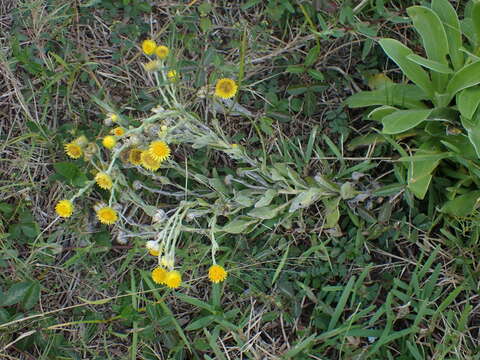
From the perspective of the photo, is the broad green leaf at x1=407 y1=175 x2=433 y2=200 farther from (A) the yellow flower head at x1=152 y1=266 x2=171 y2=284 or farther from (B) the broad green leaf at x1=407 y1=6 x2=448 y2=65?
(A) the yellow flower head at x1=152 y1=266 x2=171 y2=284

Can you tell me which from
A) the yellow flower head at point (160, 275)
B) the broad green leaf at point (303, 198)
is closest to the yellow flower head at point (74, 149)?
the yellow flower head at point (160, 275)

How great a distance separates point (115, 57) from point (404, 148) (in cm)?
168

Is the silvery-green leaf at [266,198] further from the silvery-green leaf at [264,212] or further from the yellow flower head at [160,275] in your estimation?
the yellow flower head at [160,275]

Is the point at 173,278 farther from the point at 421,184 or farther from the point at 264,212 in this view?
the point at 421,184

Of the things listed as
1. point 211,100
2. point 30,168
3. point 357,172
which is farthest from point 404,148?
point 30,168

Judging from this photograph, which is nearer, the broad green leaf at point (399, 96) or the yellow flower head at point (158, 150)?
the yellow flower head at point (158, 150)

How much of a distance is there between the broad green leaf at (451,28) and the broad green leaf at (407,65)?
14cm

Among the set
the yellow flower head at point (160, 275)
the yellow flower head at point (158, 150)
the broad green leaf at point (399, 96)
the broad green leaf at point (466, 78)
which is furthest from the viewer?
the broad green leaf at point (399, 96)

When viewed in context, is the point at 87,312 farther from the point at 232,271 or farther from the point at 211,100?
the point at 211,100

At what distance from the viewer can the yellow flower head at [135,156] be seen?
7.73ft

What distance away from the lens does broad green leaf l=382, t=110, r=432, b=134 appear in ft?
7.30

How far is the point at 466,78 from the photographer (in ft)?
7.02

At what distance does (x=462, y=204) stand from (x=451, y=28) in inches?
31.0

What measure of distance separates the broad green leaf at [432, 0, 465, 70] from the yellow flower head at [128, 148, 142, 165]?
1443mm
